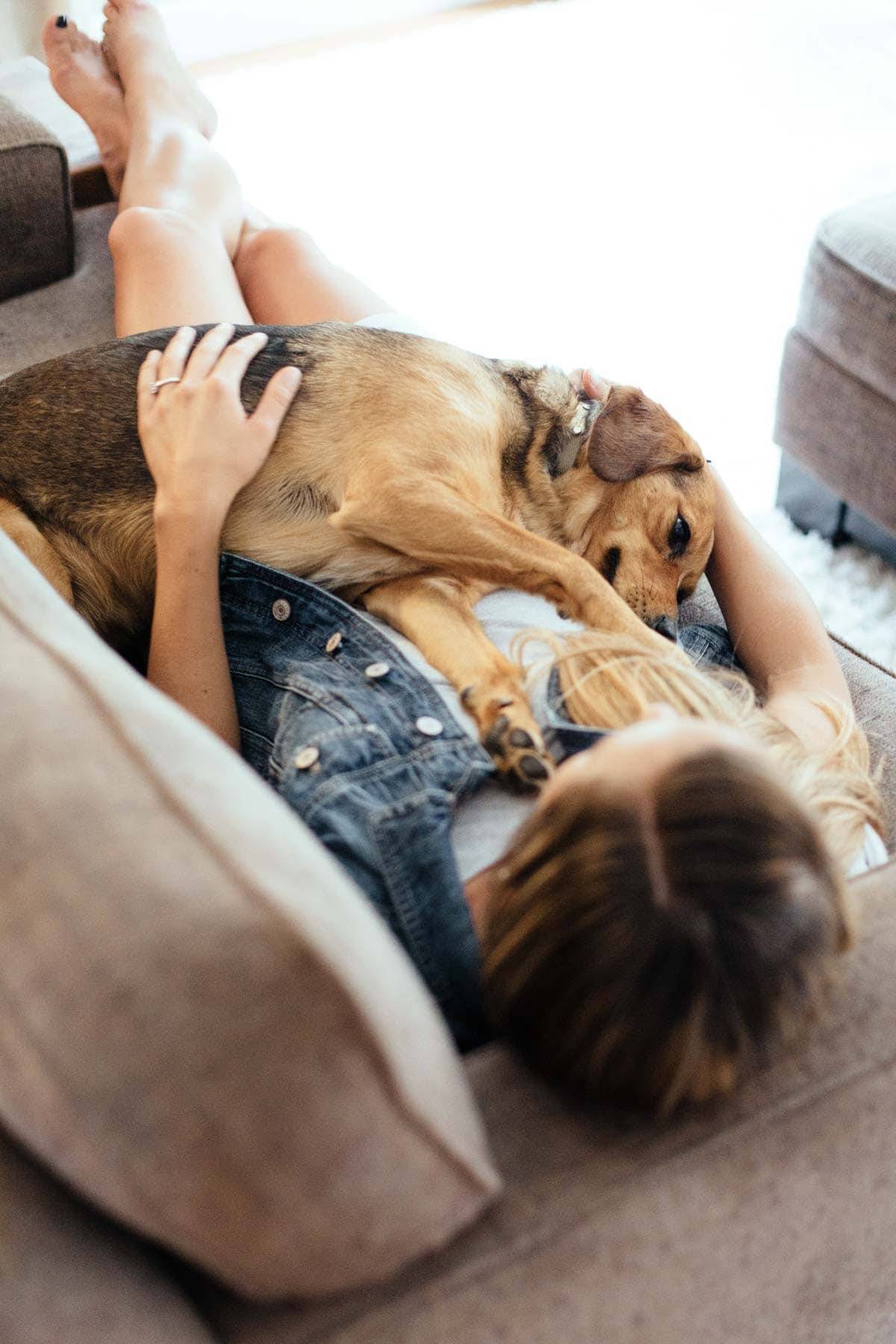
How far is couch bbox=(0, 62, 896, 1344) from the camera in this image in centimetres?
60

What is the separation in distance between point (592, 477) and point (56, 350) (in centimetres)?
104

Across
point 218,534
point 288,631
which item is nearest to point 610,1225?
point 288,631

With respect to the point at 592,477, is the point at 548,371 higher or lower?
higher

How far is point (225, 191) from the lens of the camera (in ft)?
6.95

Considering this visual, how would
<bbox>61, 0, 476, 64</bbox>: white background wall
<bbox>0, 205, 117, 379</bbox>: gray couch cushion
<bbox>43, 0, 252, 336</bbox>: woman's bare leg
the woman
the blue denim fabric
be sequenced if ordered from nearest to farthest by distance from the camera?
the woman
the blue denim fabric
<bbox>43, 0, 252, 336</bbox>: woman's bare leg
<bbox>0, 205, 117, 379</bbox>: gray couch cushion
<bbox>61, 0, 476, 64</bbox>: white background wall

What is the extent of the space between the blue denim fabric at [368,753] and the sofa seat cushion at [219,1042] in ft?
0.79

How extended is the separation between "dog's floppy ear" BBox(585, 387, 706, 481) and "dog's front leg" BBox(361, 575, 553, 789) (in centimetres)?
32

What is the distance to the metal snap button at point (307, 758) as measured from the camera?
103 cm

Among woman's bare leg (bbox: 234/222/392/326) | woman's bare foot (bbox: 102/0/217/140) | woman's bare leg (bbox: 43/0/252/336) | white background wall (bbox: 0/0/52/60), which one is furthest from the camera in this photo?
white background wall (bbox: 0/0/52/60)

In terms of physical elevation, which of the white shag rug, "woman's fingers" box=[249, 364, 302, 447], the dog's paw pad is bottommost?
the white shag rug

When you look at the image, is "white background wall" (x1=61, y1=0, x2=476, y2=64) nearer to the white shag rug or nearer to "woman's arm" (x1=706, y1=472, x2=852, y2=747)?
the white shag rug

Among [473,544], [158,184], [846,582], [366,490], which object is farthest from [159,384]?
[846,582]

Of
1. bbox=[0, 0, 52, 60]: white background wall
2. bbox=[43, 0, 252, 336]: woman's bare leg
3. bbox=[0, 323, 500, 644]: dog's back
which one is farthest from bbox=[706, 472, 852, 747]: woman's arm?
bbox=[0, 0, 52, 60]: white background wall

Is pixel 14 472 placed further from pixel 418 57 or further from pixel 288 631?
pixel 418 57
